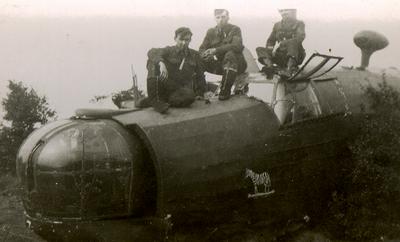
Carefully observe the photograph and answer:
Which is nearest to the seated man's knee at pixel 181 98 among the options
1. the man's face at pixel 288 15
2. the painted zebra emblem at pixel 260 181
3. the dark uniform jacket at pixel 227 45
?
the dark uniform jacket at pixel 227 45

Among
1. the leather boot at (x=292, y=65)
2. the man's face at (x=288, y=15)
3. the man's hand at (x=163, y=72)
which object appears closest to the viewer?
the man's hand at (x=163, y=72)

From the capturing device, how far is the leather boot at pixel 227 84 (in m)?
10.2

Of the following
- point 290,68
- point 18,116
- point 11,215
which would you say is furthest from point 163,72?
point 18,116

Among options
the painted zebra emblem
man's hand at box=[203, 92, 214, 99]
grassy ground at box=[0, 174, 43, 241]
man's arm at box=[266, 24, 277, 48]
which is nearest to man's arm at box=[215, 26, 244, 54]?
man's hand at box=[203, 92, 214, 99]

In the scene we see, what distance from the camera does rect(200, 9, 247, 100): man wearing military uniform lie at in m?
10.4

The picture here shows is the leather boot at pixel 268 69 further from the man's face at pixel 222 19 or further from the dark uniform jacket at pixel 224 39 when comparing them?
the man's face at pixel 222 19

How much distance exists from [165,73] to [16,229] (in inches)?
217

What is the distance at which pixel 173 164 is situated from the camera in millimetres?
8711

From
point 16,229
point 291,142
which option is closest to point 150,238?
point 291,142

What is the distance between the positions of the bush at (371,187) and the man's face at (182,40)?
3732 millimetres

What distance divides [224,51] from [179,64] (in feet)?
3.21

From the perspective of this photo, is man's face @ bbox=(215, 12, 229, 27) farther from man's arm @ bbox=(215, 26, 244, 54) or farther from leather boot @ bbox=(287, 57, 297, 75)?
leather boot @ bbox=(287, 57, 297, 75)

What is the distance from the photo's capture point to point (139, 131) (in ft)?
29.2

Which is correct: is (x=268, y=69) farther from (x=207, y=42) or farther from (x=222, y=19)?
(x=207, y=42)
